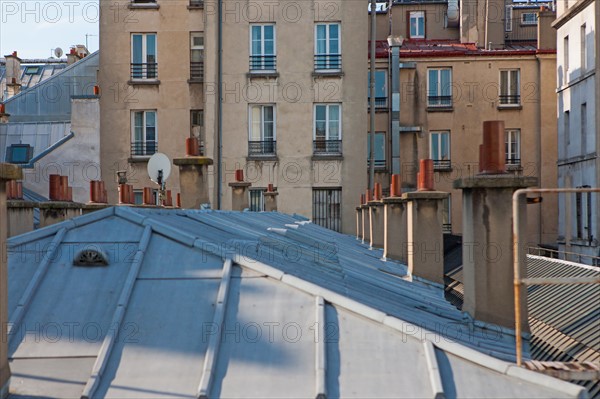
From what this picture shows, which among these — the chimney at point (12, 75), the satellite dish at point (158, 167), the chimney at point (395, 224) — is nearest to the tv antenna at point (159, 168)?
the satellite dish at point (158, 167)

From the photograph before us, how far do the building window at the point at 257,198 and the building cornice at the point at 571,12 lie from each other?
54.4 ft

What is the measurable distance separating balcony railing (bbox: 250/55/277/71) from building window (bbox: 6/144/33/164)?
1531cm

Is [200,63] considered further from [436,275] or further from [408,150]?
[436,275]

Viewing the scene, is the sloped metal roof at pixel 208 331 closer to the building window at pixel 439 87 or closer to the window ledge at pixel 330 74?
the window ledge at pixel 330 74

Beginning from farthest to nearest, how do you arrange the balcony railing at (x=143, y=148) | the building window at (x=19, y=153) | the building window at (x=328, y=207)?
the building window at (x=19, y=153), the balcony railing at (x=143, y=148), the building window at (x=328, y=207)

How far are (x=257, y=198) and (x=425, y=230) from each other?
22.1 m

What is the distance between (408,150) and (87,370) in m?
41.2

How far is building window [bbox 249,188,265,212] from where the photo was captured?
3962cm

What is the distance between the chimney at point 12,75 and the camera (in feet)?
204

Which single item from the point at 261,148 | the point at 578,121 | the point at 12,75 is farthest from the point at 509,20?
the point at 12,75

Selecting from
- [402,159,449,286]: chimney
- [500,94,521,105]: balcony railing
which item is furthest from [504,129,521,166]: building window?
[402,159,449,286]: chimney

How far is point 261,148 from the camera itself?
39.8 metres

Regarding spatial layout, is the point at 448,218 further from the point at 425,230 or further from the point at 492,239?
the point at 492,239

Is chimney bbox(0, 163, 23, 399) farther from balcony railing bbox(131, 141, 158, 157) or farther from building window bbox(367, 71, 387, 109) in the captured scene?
building window bbox(367, 71, 387, 109)
